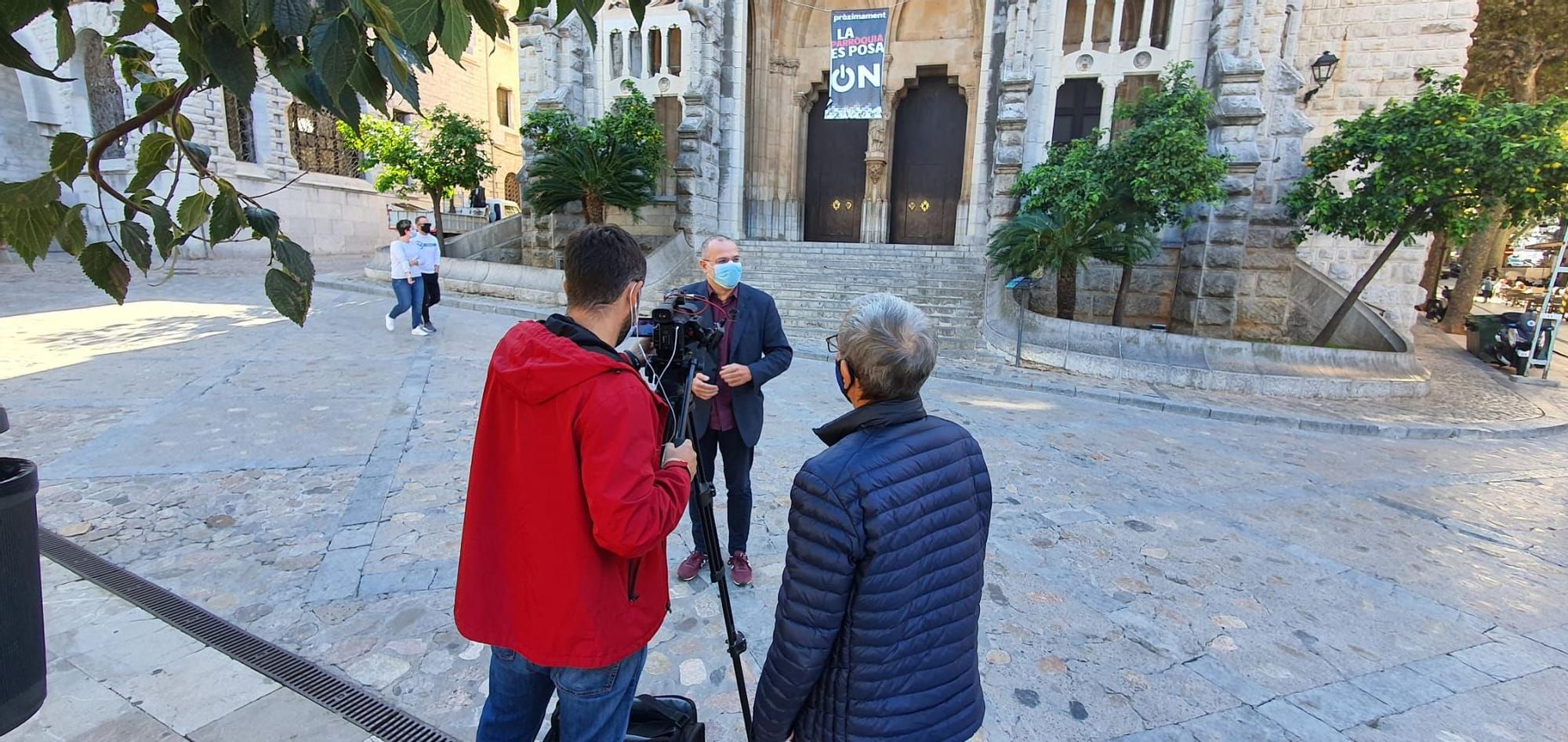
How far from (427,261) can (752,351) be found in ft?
25.5

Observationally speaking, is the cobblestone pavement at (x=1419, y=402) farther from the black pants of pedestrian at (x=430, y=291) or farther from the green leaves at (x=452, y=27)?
the green leaves at (x=452, y=27)

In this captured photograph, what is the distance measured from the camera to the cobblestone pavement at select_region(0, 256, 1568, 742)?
3.01m

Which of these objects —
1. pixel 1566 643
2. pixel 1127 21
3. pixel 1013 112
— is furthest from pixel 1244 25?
pixel 1566 643

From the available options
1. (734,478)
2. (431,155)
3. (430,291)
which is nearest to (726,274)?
(734,478)

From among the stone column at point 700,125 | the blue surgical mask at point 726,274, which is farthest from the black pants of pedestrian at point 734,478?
the stone column at point 700,125

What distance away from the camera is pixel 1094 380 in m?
9.73

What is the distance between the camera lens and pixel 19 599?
78.0 inches

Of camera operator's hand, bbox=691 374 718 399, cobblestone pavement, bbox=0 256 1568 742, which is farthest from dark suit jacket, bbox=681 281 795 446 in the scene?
cobblestone pavement, bbox=0 256 1568 742

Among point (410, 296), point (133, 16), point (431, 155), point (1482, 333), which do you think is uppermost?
point (431, 155)

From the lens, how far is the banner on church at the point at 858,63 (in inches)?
591

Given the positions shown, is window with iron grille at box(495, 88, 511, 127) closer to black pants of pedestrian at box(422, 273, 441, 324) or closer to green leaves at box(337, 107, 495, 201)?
green leaves at box(337, 107, 495, 201)

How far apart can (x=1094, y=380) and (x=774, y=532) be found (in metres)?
6.93

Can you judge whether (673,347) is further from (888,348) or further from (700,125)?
(700,125)

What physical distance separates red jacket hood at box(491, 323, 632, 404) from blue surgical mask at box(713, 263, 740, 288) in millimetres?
1929
